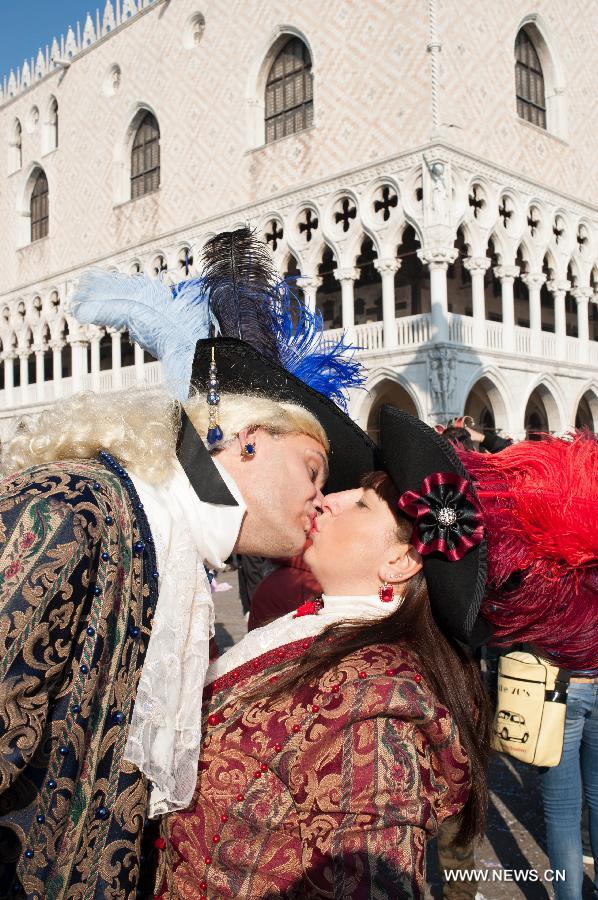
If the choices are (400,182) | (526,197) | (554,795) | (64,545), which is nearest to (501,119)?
(526,197)

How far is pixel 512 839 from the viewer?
10.5 ft

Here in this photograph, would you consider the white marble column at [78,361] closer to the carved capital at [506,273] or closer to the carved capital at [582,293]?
the carved capital at [506,273]

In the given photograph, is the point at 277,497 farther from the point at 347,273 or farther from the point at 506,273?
the point at 506,273

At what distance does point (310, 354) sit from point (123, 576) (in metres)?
0.83

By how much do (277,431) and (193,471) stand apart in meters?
0.20

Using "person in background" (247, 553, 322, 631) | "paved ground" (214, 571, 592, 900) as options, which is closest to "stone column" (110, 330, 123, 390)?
"paved ground" (214, 571, 592, 900)

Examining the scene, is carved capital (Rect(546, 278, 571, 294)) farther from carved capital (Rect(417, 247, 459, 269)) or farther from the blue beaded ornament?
the blue beaded ornament

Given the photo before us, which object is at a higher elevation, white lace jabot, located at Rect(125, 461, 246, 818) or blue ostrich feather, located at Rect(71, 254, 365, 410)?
blue ostrich feather, located at Rect(71, 254, 365, 410)

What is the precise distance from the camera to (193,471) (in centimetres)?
135

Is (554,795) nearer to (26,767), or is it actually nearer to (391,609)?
(391,609)

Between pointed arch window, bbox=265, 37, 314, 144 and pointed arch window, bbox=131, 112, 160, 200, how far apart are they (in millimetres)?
3200

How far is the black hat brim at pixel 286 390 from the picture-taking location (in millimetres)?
1539

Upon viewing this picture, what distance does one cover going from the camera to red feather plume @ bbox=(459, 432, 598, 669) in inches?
54.8

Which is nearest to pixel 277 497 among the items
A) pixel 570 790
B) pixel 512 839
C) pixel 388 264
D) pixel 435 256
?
pixel 570 790
